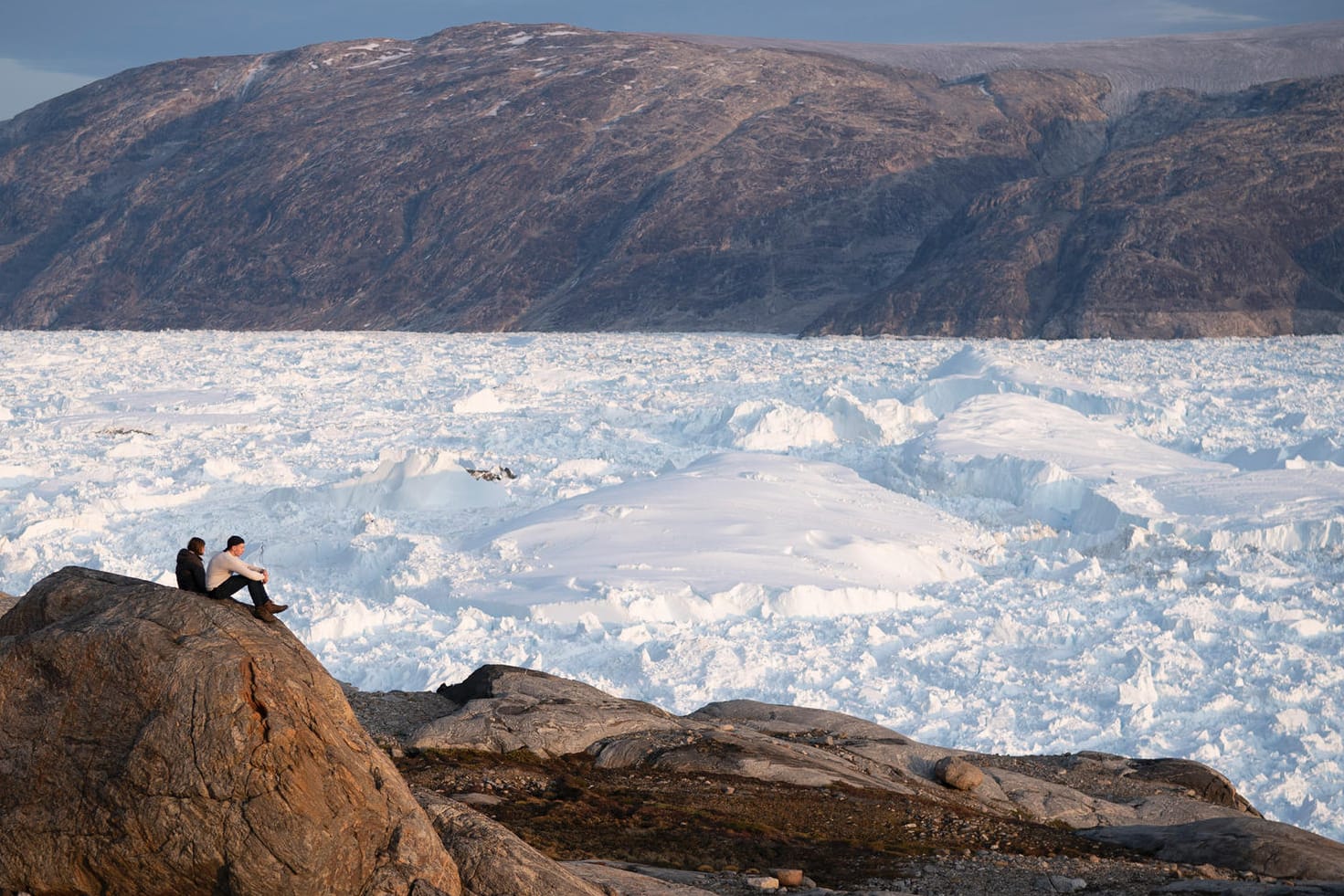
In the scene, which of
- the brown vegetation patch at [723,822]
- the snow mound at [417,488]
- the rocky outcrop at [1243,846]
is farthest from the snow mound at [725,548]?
the rocky outcrop at [1243,846]

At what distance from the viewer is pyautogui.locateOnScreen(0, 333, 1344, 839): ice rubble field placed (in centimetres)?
1465

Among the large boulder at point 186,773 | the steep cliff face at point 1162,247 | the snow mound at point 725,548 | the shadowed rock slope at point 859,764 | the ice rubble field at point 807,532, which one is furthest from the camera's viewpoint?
the steep cliff face at point 1162,247

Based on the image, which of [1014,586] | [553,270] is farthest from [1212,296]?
[1014,586]

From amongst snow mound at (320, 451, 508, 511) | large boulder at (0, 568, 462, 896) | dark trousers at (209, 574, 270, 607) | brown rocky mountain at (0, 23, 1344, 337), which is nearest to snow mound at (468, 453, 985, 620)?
snow mound at (320, 451, 508, 511)

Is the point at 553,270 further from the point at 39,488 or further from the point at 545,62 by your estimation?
the point at 39,488

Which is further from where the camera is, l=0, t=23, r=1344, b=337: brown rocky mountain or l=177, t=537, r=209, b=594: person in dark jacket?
l=0, t=23, r=1344, b=337: brown rocky mountain

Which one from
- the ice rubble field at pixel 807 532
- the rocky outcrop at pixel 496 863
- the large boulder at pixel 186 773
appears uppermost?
the large boulder at pixel 186 773

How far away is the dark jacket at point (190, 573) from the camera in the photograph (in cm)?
686

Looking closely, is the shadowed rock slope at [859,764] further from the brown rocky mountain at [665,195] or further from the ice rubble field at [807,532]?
the brown rocky mountain at [665,195]

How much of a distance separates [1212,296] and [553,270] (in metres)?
36.5

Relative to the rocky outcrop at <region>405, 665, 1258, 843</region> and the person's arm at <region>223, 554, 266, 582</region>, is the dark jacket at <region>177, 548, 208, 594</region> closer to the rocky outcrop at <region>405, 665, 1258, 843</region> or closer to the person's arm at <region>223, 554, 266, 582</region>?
the person's arm at <region>223, 554, 266, 582</region>

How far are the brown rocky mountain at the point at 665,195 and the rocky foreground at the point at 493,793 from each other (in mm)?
47476

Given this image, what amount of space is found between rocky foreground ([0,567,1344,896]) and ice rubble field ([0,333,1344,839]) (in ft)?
9.11

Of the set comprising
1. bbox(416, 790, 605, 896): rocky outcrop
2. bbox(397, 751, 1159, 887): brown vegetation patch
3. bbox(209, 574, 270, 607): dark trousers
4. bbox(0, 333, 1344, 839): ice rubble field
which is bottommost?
bbox(0, 333, 1344, 839): ice rubble field
